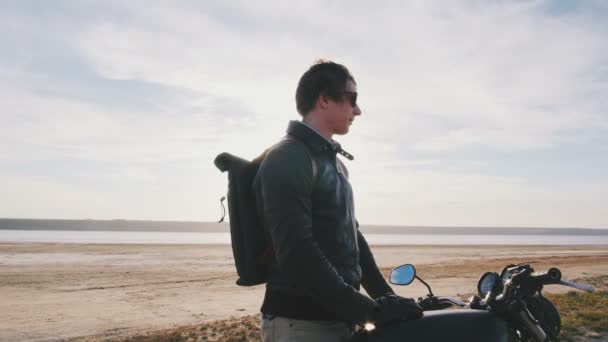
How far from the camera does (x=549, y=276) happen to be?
2338 millimetres

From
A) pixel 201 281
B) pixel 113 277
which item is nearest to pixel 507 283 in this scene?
pixel 201 281

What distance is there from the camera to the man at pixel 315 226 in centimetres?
216

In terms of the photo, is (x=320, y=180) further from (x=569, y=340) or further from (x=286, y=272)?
(x=569, y=340)

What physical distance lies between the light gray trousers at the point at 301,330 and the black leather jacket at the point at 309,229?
0.03m

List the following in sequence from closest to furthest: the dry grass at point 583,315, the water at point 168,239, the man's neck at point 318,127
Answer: the man's neck at point 318,127 < the dry grass at point 583,315 < the water at point 168,239

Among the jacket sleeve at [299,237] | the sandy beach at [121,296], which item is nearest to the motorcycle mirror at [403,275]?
the jacket sleeve at [299,237]

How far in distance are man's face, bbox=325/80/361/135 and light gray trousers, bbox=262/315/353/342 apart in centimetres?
89

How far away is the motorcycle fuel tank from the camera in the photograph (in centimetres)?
220

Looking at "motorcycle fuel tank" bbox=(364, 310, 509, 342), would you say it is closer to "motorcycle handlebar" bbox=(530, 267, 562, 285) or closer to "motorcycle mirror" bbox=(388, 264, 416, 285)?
"motorcycle handlebar" bbox=(530, 267, 562, 285)

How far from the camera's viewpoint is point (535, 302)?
2.46 m

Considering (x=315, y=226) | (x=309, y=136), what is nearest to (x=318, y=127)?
(x=309, y=136)

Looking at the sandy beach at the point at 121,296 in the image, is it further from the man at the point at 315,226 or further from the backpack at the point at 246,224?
the man at the point at 315,226

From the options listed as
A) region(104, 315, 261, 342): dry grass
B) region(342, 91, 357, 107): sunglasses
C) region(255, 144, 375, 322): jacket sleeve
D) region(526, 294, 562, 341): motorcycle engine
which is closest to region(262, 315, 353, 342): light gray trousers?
region(255, 144, 375, 322): jacket sleeve

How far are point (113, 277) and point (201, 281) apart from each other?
4089 millimetres
